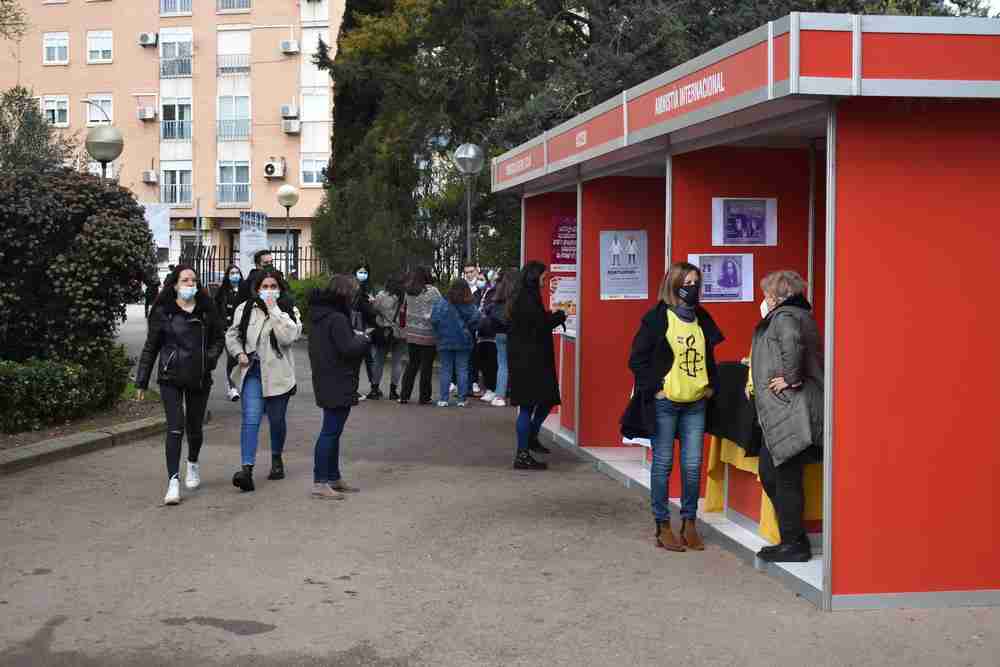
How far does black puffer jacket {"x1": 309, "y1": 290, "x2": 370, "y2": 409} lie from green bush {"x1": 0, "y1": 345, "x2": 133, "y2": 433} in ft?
13.9

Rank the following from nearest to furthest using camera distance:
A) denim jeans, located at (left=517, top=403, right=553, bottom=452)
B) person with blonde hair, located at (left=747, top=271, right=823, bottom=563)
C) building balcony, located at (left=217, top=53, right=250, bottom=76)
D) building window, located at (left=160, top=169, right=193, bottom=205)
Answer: person with blonde hair, located at (left=747, top=271, right=823, bottom=563)
denim jeans, located at (left=517, top=403, right=553, bottom=452)
building balcony, located at (left=217, top=53, right=250, bottom=76)
building window, located at (left=160, top=169, right=193, bottom=205)

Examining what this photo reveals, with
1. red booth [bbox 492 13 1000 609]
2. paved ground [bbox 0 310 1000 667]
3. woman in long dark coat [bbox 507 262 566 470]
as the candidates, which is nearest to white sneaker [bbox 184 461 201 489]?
paved ground [bbox 0 310 1000 667]

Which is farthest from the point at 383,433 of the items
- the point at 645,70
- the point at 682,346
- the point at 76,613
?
the point at 645,70

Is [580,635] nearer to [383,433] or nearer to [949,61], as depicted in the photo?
[949,61]

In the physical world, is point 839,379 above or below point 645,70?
below

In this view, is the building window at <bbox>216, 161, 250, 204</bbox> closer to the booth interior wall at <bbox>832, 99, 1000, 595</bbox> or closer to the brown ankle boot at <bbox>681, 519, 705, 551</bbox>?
the brown ankle boot at <bbox>681, 519, 705, 551</bbox>

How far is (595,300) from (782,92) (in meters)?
6.28

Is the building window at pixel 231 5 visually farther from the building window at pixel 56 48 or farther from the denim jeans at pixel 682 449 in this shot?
the denim jeans at pixel 682 449

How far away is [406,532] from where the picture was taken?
9516 millimetres

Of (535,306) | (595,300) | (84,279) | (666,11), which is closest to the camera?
(535,306)

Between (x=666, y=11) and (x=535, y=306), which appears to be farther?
(x=666, y=11)

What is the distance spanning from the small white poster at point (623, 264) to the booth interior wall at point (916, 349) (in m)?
5.91

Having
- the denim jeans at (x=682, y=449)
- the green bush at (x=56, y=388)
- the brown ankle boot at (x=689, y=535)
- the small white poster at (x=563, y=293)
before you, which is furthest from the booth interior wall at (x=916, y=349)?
the green bush at (x=56, y=388)

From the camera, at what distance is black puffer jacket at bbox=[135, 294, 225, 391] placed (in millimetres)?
10555
